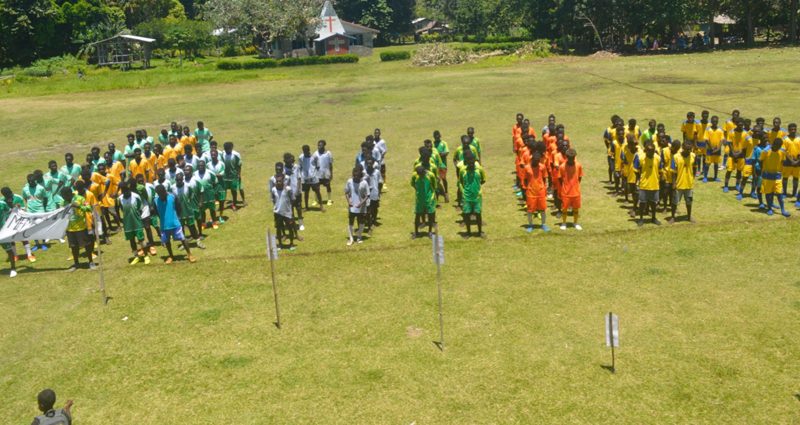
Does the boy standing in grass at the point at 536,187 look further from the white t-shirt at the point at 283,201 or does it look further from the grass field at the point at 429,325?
the white t-shirt at the point at 283,201

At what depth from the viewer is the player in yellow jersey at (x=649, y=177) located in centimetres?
1620

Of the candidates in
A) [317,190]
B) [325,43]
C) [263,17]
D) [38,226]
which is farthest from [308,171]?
[325,43]

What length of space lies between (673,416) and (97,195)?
47.6ft

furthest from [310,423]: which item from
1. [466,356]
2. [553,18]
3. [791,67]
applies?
[553,18]

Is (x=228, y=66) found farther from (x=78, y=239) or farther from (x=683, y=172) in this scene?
(x=683, y=172)

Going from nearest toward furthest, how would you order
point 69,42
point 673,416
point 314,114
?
1. point 673,416
2. point 314,114
3. point 69,42

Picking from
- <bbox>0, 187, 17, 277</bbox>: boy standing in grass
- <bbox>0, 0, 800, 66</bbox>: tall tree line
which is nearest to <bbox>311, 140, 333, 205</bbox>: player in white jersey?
<bbox>0, 187, 17, 277</bbox>: boy standing in grass

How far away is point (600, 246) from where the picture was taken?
15258 mm

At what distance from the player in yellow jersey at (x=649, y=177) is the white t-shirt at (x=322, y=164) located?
8.48 metres

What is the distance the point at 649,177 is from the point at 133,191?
12.3 meters

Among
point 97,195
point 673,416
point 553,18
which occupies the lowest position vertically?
point 673,416

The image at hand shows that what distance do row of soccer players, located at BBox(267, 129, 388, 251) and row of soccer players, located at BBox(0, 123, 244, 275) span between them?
2097 mm

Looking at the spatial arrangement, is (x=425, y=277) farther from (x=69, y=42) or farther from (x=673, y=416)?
(x=69, y=42)

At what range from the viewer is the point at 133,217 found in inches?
616
